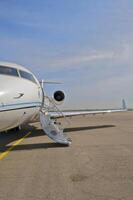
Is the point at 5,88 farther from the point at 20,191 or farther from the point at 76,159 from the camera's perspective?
the point at 20,191

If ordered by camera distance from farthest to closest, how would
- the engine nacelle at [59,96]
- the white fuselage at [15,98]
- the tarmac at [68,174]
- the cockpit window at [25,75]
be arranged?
1. the engine nacelle at [59,96]
2. the cockpit window at [25,75]
3. the white fuselage at [15,98]
4. the tarmac at [68,174]

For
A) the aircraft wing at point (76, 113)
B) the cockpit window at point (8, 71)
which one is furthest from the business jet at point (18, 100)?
the aircraft wing at point (76, 113)

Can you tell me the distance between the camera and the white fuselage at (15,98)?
872 centimetres

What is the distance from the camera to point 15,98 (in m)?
9.20

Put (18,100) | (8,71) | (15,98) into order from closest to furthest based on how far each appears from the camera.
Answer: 1. (15,98)
2. (18,100)
3. (8,71)

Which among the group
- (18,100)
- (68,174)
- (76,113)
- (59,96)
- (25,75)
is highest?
(25,75)

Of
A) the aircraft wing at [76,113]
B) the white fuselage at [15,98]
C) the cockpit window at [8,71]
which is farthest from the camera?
the aircraft wing at [76,113]

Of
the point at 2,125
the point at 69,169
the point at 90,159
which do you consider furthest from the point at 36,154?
the point at 69,169

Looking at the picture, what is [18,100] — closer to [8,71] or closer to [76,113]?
[8,71]

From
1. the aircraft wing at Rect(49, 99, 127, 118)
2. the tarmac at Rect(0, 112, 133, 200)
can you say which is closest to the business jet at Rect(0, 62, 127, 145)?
the tarmac at Rect(0, 112, 133, 200)

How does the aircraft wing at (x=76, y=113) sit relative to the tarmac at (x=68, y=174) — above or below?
above

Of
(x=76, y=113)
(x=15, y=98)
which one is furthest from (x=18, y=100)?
(x=76, y=113)

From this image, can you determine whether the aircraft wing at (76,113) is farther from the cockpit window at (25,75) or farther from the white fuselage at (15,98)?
the white fuselage at (15,98)

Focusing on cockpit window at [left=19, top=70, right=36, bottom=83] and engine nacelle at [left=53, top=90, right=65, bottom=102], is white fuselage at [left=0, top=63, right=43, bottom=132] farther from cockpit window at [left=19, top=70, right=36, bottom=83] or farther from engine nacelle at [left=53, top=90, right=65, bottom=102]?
engine nacelle at [left=53, top=90, right=65, bottom=102]
